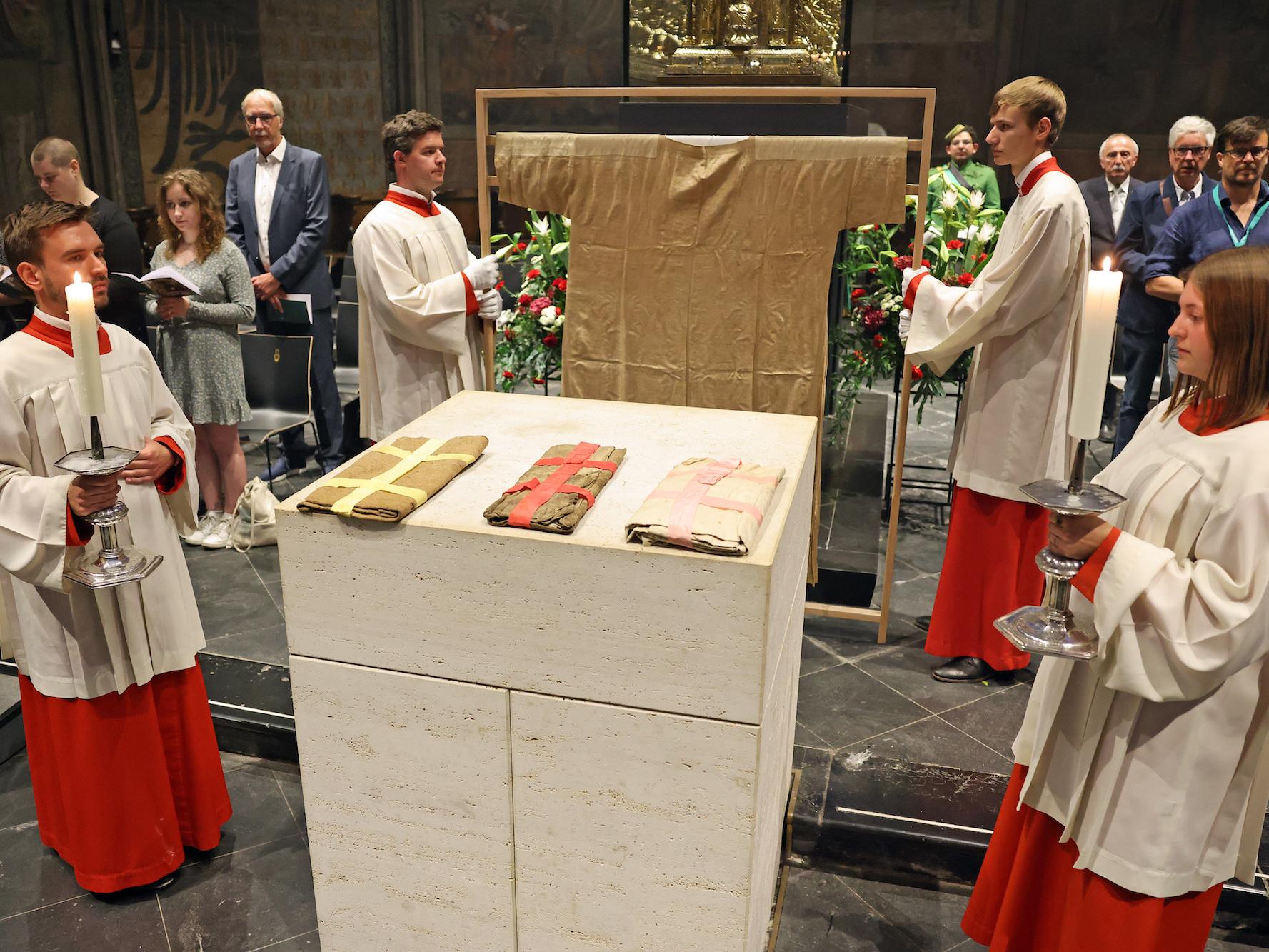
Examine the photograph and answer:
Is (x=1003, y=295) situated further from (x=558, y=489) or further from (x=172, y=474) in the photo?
(x=172, y=474)

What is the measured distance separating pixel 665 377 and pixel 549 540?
2.11m

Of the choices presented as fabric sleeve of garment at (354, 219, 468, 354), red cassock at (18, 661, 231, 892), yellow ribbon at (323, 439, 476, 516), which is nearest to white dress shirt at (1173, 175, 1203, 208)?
fabric sleeve of garment at (354, 219, 468, 354)

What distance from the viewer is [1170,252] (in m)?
5.46

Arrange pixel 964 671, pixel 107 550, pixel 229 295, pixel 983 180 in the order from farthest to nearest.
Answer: pixel 983 180 → pixel 229 295 → pixel 964 671 → pixel 107 550

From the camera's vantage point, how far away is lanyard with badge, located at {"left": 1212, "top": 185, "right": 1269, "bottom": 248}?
203 inches

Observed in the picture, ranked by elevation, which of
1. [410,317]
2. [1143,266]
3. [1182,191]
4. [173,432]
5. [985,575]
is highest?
[1182,191]

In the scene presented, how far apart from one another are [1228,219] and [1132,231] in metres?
1.19

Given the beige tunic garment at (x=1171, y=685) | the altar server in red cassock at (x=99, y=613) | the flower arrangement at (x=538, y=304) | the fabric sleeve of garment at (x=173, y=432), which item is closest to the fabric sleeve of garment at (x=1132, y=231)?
the flower arrangement at (x=538, y=304)

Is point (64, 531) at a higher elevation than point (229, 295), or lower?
lower

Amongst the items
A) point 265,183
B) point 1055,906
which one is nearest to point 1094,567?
point 1055,906

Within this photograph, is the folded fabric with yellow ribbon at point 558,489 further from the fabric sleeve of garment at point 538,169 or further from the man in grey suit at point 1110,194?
the man in grey suit at point 1110,194

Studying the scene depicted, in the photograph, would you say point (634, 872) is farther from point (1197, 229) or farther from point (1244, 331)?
point (1197, 229)

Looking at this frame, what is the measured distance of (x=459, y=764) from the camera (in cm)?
224

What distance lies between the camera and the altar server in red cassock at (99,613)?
102 inches
